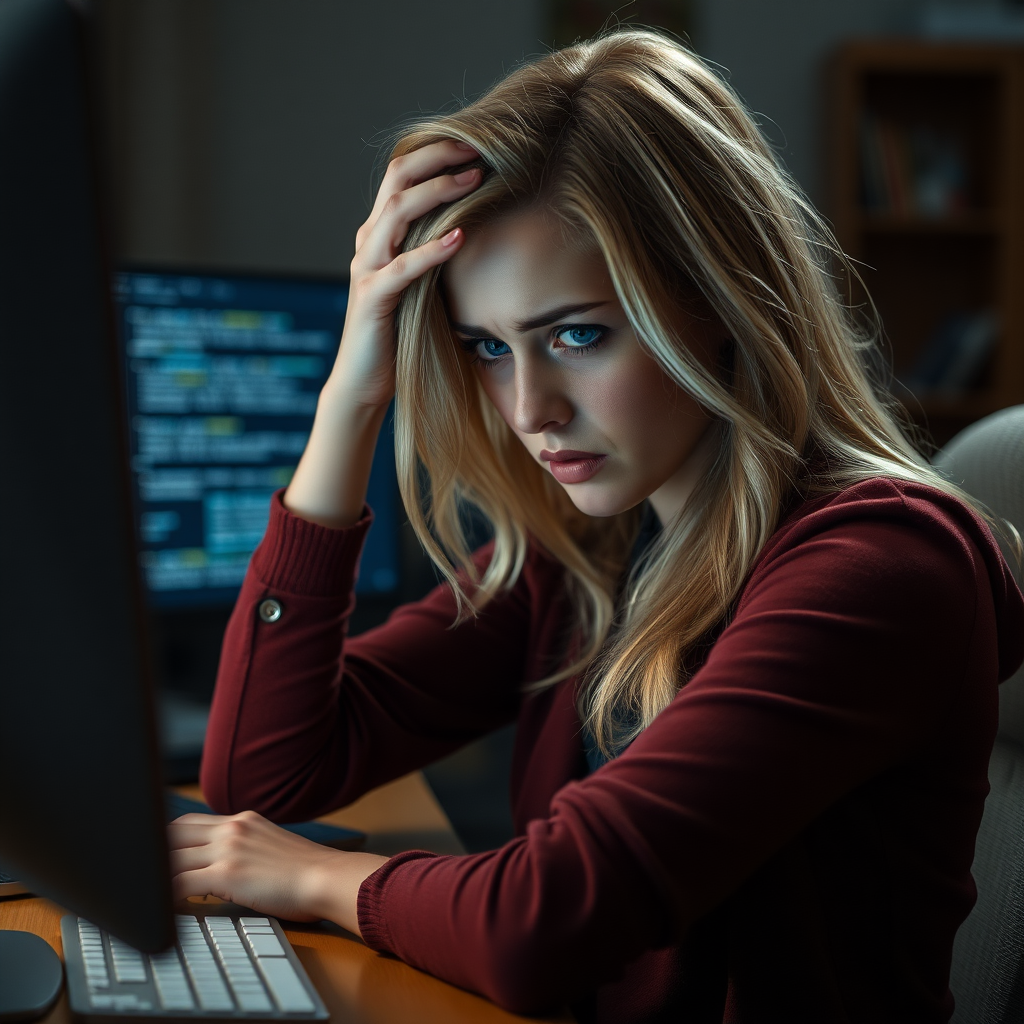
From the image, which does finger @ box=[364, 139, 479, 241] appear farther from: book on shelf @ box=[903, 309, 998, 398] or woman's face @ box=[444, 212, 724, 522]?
book on shelf @ box=[903, 309, 998, 398]

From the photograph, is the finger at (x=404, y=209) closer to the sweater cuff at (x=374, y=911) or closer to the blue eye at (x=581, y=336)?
the blue eye at (x=581, y=336)

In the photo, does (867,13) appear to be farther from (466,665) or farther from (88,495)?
(88,495)

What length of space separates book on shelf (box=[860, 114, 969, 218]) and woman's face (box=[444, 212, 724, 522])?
2633mm

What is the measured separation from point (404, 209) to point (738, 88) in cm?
273

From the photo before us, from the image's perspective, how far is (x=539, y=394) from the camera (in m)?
0.86

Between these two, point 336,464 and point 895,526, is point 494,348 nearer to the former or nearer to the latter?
point 336,464

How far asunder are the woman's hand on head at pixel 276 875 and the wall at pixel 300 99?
2.33 meters

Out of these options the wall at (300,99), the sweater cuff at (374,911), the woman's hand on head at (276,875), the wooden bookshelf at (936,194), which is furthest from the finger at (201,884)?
the wooden bookshelf at (936,194)

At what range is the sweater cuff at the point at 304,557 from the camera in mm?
977

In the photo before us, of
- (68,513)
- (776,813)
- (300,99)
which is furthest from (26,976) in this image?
(300,99)

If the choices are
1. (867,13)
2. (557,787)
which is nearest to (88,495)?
(557,787)

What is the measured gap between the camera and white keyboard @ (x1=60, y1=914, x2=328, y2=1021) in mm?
578

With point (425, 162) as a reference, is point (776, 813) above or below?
below

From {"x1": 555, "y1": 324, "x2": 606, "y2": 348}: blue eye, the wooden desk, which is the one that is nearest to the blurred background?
{"x1": 555, "y1": 324, "x2": 606, "y2": 348}: blue eye
